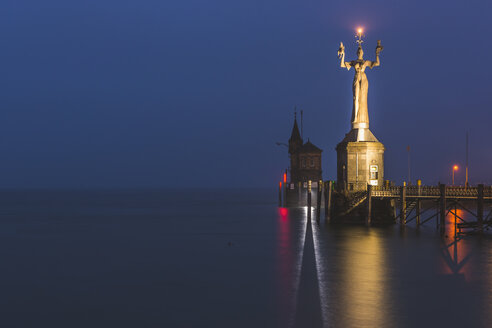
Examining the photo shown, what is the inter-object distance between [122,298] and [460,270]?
57.6 ft

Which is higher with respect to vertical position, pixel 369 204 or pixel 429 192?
pixel 429 192

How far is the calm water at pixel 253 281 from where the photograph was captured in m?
20.7

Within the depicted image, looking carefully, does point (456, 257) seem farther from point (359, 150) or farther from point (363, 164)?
point (359, 150)

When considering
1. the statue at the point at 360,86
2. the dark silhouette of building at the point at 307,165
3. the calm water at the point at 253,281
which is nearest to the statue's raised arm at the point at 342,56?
the statue at the point at 360,86

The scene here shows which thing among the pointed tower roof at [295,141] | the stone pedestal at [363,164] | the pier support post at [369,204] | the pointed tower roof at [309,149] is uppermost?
the pointed tower roof at [295,141]

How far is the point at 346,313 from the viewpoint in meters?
20.5

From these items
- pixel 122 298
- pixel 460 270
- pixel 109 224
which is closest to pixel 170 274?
pixel 122 298

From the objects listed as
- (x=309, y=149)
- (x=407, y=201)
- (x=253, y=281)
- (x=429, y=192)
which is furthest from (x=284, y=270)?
(x=309, y=149)

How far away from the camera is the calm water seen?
2069 centimetres

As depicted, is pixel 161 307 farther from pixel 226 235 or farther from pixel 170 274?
pixel 226 235

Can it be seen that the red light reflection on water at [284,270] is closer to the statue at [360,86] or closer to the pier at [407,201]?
the pier at [407,201]

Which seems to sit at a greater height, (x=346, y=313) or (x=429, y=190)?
(x=429, y=190)

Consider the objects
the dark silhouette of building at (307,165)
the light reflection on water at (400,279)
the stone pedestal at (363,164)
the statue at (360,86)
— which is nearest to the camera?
the light reflection on water at (400,279)

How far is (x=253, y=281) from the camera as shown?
2786cm
